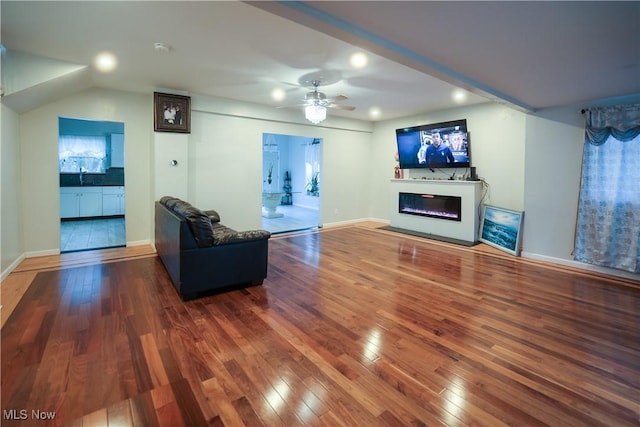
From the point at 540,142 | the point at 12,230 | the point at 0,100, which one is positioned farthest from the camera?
the point at 540,142

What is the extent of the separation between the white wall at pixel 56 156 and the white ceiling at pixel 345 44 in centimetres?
33

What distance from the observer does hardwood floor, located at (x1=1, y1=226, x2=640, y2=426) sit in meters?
1.75

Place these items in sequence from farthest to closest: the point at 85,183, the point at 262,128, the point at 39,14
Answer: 1. the point at 85,183
2. the point at 262,128
3. the point at 39,14

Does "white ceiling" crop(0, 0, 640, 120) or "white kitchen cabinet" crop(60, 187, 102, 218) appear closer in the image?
"white ceiling" crop(0, 0, 640, 120)

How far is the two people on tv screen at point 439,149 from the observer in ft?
20.4

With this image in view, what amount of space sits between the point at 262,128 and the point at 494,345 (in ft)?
18.1

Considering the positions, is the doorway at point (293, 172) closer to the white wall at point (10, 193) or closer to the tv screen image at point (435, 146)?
the tv screen image at point (435, 146)

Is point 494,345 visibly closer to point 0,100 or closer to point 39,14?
point 39,14

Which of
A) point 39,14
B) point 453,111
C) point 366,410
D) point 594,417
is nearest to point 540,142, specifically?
point 453,111

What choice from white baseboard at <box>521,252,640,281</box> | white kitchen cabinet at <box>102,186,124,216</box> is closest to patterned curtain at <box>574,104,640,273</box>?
white baseboard at <box>521,252,640,281</box>

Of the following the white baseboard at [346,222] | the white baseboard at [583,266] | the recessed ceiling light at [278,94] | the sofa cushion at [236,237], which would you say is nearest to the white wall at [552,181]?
the white baseboard at [583,266]

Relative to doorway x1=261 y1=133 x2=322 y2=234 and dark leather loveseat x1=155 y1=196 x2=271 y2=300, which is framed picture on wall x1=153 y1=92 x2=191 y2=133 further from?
doorway x1=261 y1=133 x2=322 y2=234

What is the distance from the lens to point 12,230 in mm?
4020

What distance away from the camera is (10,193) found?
157 inches
